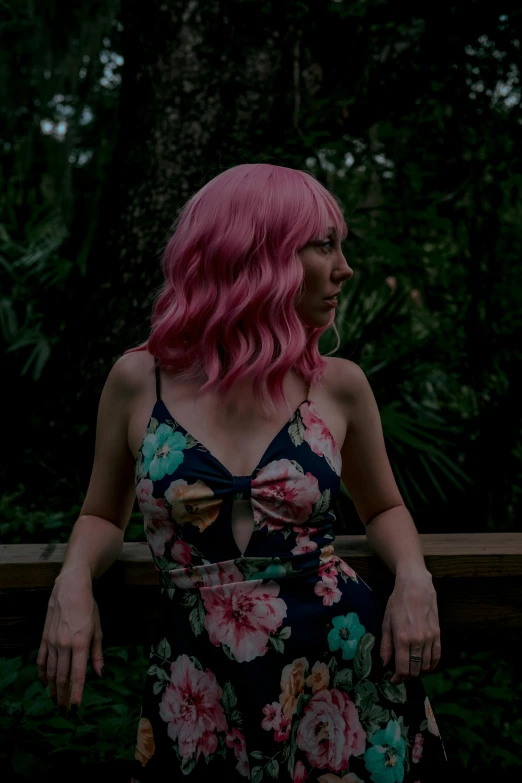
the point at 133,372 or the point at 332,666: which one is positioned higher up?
the point at 133,372

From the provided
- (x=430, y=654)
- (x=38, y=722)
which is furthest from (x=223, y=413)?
(x=38, y=722)

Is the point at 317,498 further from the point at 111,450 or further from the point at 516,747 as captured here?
the point at 516,747

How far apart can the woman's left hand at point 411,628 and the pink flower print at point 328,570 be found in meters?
0.13

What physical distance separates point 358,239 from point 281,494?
243 cm

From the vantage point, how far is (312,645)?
1486 mm

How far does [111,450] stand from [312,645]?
57 cm

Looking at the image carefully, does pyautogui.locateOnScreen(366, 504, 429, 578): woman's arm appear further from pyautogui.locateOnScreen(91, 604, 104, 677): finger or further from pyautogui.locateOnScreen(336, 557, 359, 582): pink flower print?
pyautogui.locateOnScreen(91, 604, 104, 677): finger

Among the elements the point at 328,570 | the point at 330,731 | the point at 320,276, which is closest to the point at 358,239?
the point at 320,276

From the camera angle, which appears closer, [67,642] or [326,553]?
[67,642]

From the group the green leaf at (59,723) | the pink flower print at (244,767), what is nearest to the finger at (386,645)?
the pink flower print at (244,767)

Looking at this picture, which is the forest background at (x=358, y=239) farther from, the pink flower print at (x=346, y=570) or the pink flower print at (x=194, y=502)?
the pink flower print at (x=194, y=502)

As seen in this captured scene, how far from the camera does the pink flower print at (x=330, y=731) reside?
1482 millimetres

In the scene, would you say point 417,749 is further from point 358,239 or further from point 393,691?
point 358,239

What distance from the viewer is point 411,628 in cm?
148
